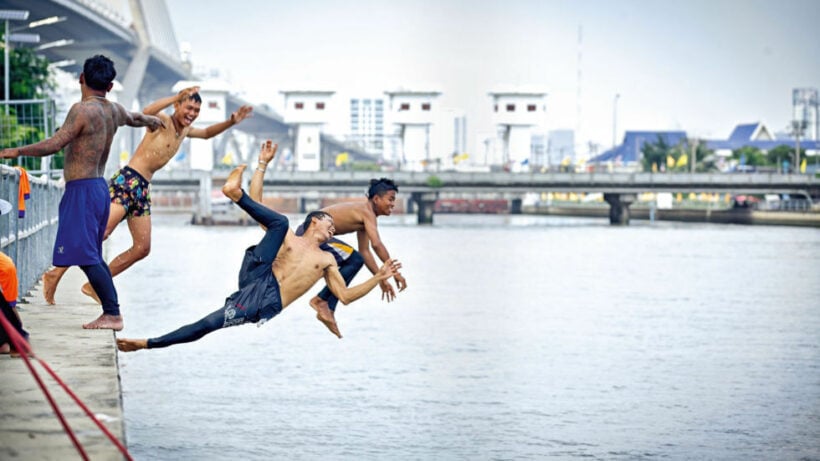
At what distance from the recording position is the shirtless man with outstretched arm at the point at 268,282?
11.8m

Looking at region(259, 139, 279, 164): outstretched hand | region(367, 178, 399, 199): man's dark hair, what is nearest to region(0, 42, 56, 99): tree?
region(367, 178, 399, 199): man's dark hair

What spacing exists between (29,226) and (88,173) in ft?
23.2

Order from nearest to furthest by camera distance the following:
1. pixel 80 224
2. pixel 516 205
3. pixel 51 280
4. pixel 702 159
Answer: pixel 80 224, pixel 51 280, pixel 702 159, pixel 516 205

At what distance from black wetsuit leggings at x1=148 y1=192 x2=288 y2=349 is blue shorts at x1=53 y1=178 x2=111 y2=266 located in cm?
86

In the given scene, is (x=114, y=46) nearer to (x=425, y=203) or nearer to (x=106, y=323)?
(x=425, y=203)

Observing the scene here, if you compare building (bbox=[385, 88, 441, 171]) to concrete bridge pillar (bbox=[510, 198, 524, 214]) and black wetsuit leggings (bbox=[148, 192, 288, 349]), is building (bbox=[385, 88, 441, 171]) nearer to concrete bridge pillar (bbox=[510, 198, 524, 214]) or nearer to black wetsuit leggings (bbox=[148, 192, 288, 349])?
concrete bridge pillar (bbox=[510, 198, 524, 214])

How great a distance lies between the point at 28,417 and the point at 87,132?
360 centimetres

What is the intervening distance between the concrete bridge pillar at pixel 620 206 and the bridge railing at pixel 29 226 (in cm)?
9189

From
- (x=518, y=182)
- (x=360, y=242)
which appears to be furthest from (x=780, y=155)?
(x=360, y=242)

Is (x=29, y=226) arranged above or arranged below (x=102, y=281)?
above

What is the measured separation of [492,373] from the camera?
88.2 ft

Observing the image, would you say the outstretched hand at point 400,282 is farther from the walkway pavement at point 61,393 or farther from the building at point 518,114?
the building at point 518,114

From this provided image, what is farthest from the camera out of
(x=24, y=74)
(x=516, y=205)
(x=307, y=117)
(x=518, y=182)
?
(x=516, y=205)

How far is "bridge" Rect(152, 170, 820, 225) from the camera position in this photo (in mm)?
106875
